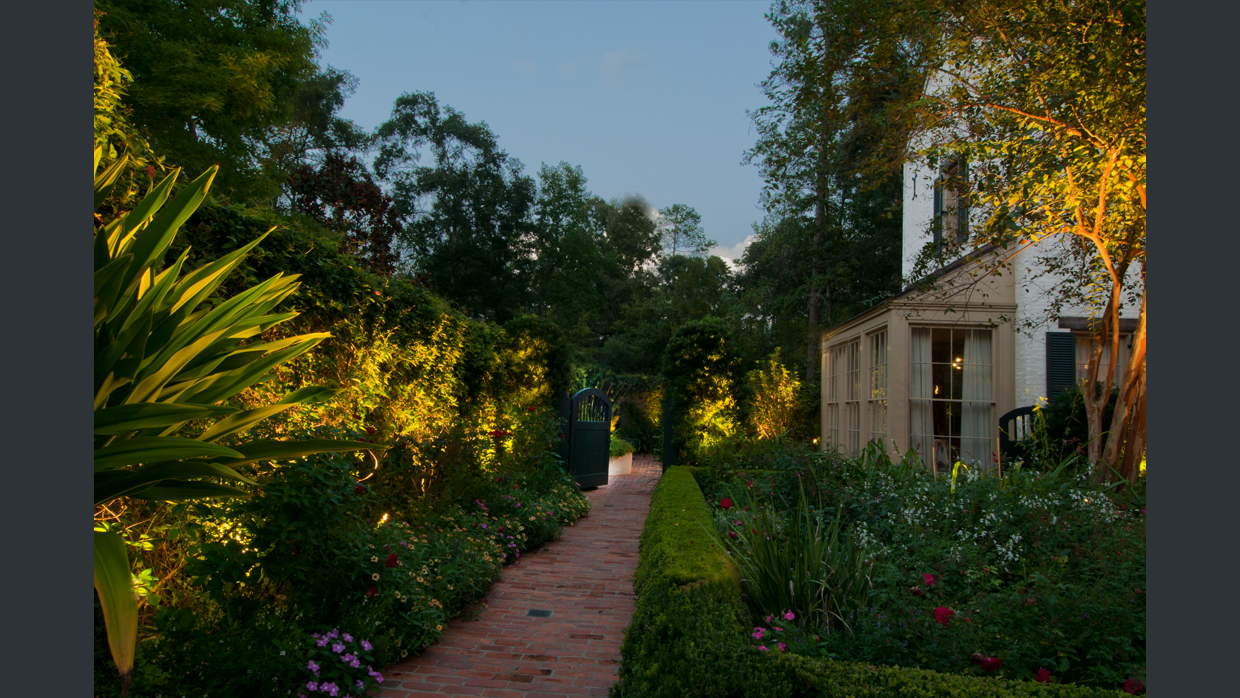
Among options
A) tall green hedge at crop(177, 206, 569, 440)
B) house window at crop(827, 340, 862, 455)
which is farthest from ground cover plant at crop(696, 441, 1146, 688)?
house window at crop(827, 340, 862, 455)

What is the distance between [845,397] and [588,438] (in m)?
4.68

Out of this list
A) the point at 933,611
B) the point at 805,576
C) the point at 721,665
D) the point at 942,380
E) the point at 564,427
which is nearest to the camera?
the point at 721,665

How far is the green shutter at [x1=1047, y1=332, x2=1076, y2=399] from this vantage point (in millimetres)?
8445

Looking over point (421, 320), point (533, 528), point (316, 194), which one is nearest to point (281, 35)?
point (316, 194)

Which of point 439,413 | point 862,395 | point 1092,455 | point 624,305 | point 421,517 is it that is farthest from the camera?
point 624,305

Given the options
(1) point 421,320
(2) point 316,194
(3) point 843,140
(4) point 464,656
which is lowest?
(4) point 464,656

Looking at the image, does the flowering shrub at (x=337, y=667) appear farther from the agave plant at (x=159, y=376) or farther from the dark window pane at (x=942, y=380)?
the dark window pane at (x=942, y=380)

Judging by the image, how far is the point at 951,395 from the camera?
28.7 ft

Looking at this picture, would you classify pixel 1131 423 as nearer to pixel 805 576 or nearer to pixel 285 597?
pixel 805 576

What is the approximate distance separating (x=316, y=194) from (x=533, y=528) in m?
11.0

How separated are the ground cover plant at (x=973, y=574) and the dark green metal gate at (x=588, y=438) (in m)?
5.65

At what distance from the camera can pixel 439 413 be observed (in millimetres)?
6367

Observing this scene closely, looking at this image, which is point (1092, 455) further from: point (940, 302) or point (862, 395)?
point (862, 395)

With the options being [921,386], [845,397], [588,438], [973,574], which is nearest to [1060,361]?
[921,386]
